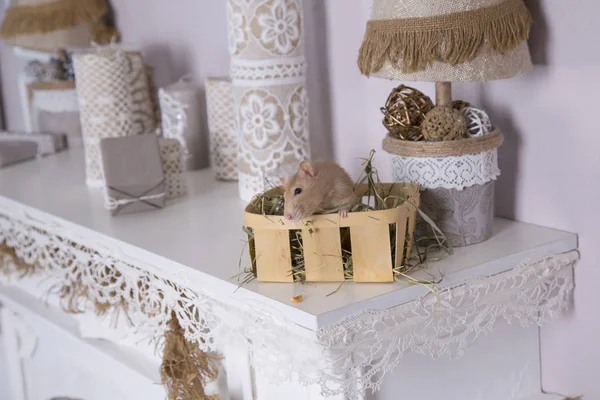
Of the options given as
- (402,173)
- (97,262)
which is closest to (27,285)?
(97,262)

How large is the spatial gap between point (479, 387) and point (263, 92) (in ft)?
1.53

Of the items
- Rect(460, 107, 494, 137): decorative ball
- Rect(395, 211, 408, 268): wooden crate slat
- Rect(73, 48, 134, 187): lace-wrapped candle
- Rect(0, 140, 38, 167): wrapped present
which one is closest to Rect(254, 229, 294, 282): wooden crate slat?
Rect(395, 211, 408, 268): wooden crate slat

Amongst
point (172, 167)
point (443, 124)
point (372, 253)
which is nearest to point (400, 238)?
point (372, 253)

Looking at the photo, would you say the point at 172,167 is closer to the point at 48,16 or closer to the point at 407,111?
the point at 407,111

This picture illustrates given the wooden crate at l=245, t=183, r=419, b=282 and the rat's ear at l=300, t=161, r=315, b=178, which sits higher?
the rat's ear at l=300, t=161, r=315, b=178

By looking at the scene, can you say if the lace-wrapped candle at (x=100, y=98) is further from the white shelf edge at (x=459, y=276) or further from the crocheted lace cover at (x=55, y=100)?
the white shelf edge at (x=459, y=276)

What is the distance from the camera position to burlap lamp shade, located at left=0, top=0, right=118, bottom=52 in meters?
1.55

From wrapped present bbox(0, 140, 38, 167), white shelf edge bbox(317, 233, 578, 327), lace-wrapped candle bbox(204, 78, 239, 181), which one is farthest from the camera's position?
wrapped present bbox(0, 140, 38, 167)

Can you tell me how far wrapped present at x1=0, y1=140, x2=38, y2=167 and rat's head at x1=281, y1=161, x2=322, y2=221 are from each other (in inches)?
36.1

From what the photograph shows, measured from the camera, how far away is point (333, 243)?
745 mm

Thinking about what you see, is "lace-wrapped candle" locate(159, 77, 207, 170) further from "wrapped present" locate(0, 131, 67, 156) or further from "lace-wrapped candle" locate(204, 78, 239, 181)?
"wrapped present" locate(0, 131, 67, 156)

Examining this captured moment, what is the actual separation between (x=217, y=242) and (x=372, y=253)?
0.25 m

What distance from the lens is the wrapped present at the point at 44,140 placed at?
1.55 m

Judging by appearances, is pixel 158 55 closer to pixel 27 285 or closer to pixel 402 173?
pixel 27 285
